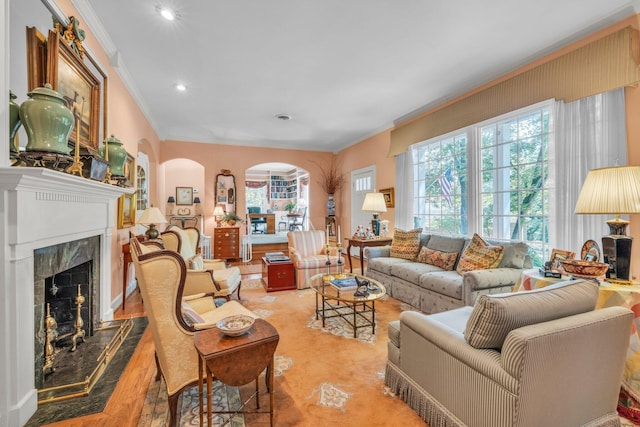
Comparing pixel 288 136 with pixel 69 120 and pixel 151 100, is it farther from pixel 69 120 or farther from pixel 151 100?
pixel 69 120

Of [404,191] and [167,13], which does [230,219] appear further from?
[167,13]

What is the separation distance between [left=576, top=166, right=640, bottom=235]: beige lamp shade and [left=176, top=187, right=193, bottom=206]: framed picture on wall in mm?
8317

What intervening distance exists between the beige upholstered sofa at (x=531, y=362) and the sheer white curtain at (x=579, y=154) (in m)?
1.56

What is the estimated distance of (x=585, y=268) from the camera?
2027 millimetres

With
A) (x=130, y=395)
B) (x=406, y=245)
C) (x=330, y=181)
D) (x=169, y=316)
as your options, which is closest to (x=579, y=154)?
(x=406, y=245)

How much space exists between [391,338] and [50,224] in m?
2.39

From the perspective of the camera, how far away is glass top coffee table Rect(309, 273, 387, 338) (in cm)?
268

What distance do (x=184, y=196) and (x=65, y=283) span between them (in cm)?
607

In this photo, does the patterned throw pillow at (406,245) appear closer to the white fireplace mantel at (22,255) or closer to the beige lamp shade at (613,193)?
the beige lamp shade at (613,193)

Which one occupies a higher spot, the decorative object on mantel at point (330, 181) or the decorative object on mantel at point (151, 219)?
the decorative object on mantel at point (330, 181)

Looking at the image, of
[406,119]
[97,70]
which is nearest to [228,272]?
[97,70]

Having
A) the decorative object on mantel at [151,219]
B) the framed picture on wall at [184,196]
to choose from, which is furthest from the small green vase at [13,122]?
the framed picture on wall at [184,196]

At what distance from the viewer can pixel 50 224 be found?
180 centimetres

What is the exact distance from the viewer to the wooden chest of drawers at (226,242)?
21.2 ft
